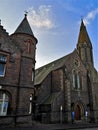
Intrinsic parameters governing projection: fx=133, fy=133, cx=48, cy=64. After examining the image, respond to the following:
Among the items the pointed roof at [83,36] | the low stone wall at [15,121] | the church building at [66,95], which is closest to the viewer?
the low stone wall at [15,121]

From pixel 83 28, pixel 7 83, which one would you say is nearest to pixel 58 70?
pixel 7 83

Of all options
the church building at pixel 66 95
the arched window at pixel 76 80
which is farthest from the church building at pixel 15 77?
the arched window at pixel 76 80

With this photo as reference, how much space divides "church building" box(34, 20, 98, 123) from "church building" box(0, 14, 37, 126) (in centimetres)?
672

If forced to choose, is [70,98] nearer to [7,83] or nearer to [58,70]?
[58,70]

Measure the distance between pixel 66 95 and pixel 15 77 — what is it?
11018mm

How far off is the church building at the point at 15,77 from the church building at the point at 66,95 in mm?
6718

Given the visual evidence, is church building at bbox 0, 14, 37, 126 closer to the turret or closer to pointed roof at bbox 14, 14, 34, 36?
pointed roof at bbox 14, 14, 34, 36

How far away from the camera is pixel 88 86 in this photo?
94.7ft

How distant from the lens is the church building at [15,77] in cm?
1473

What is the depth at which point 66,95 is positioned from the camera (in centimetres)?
2348

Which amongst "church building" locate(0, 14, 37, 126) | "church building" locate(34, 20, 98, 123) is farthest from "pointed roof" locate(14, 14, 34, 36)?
"church building" locate(34, 20, 98, 123)

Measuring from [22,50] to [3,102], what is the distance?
6.84 metres

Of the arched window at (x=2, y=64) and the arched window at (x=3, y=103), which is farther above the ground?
the arched window at (x=2, y=64)

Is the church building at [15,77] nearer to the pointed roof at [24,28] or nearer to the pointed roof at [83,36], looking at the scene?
the pointed roof at [24,28]
